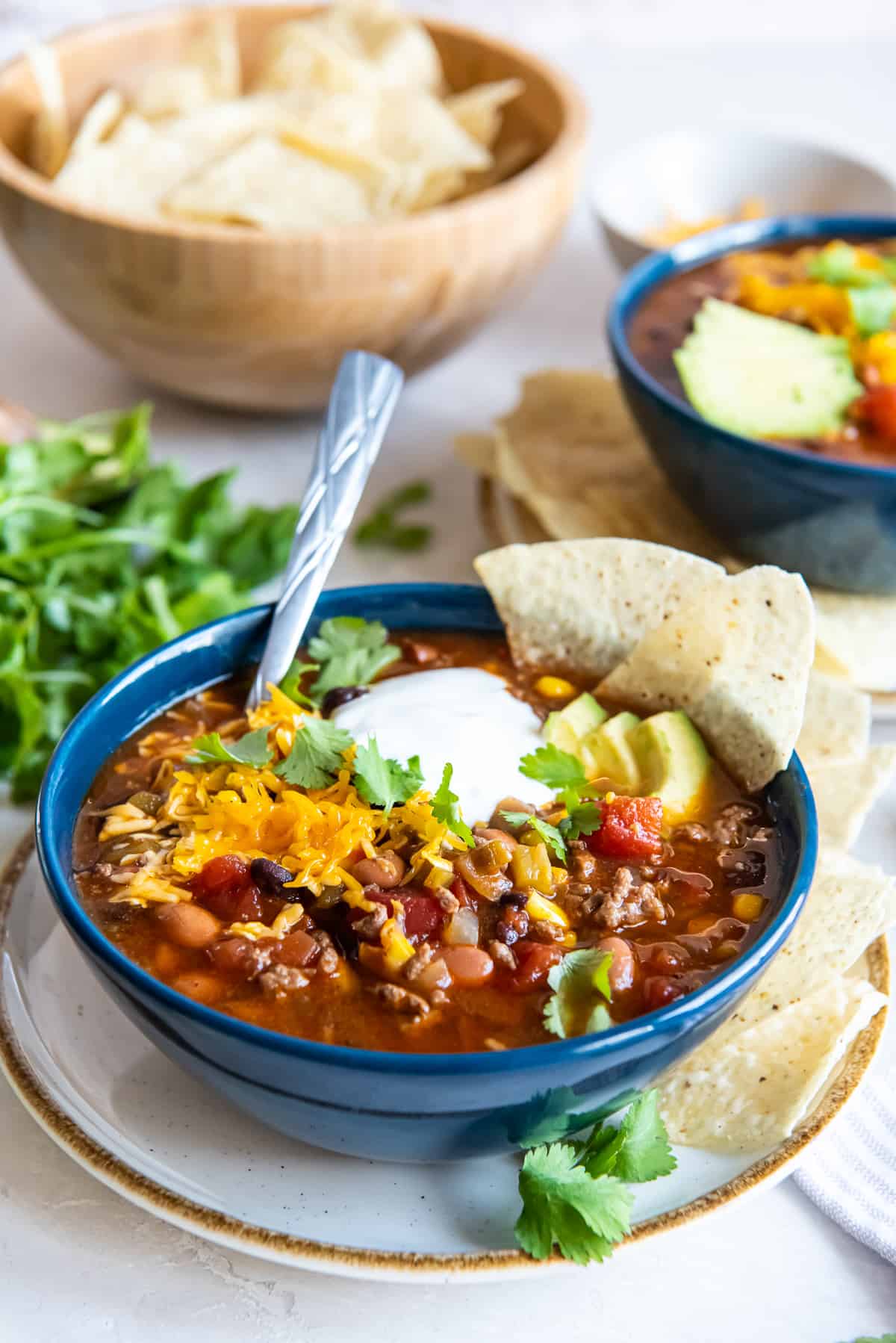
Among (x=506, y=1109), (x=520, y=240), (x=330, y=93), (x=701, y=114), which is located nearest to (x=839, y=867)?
(x=506, y=1109)

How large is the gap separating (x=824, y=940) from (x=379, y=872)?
0.66 metres

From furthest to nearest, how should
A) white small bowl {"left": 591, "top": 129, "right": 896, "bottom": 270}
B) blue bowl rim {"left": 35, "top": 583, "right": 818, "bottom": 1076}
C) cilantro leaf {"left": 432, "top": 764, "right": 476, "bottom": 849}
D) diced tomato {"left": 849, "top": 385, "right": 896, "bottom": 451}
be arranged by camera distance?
1. white small bowl {"left": 591, "top": 129, "right": 896, "bottom": 270}
2. diced tomato {"left": 849, "top": 385, "right": 896, "bottom": 451}
3. cilantro leaf {"left": 432, "top": 764, "right": 476, "bottom": 849}
4. blue bowl rim {"left": 35, "top": 583, "right": 818, "bottom": 1076}

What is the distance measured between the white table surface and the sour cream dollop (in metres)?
0.65

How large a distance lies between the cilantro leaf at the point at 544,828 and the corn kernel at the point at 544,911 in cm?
8

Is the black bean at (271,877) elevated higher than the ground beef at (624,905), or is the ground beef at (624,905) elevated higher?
the black bean at (271,877)

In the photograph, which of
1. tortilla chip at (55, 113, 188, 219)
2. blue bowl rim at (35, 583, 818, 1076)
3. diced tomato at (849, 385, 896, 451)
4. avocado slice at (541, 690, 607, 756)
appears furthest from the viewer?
tortilla chip at (55, 113, 188, 219)

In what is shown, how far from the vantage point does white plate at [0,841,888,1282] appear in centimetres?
176

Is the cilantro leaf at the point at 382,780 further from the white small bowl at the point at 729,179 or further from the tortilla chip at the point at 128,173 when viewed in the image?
the white small bowl at the point at 729,179

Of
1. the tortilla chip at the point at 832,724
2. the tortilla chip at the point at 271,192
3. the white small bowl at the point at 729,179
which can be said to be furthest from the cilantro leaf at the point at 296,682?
the white small bowl at the point at 729,179

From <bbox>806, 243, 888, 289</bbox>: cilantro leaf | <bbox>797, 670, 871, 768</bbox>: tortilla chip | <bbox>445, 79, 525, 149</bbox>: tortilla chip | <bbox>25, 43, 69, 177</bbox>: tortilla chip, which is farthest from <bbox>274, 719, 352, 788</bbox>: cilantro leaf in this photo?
<bbox>445, 79, 525, 149</bbox>: tortilla chip

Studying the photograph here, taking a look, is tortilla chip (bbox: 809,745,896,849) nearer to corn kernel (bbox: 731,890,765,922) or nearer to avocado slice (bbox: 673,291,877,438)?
corn kernel (bbox: 731,890,765,922)

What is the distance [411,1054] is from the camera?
1704 mm

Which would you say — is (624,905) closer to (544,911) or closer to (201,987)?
(544,911)

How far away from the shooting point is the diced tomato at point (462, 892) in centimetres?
196
